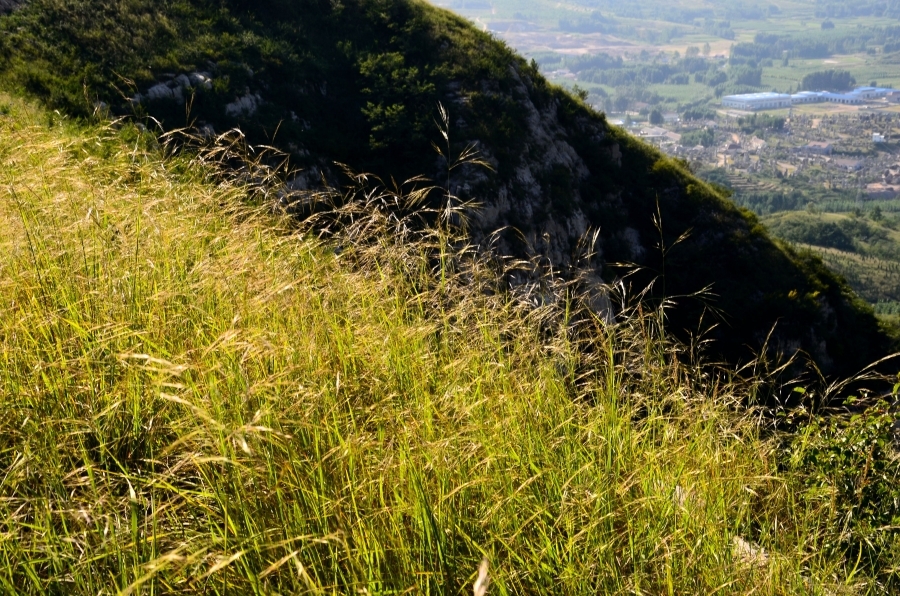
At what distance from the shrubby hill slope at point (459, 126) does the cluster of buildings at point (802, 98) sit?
575ft

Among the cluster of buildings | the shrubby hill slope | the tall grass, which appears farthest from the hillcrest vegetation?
the cluster of buildings

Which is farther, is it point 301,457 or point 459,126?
point 459,126

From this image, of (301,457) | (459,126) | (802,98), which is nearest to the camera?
(301,457)

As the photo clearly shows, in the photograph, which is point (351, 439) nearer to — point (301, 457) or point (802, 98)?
point (301, 457)

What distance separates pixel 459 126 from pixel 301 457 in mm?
18275

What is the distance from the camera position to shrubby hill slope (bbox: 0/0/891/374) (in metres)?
15.1

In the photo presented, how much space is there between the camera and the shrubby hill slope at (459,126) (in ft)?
49.7

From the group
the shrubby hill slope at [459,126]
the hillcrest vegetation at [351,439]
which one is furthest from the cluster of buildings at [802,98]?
the hillcrest vegetation at [351,439]

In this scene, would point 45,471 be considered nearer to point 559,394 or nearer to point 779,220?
point 559,394

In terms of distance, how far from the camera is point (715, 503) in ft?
9.00

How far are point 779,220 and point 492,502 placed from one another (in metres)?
90.4

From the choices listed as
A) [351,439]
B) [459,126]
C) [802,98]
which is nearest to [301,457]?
[351,439]

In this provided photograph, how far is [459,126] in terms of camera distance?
19422 millimetres

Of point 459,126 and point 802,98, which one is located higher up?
point 459,126
